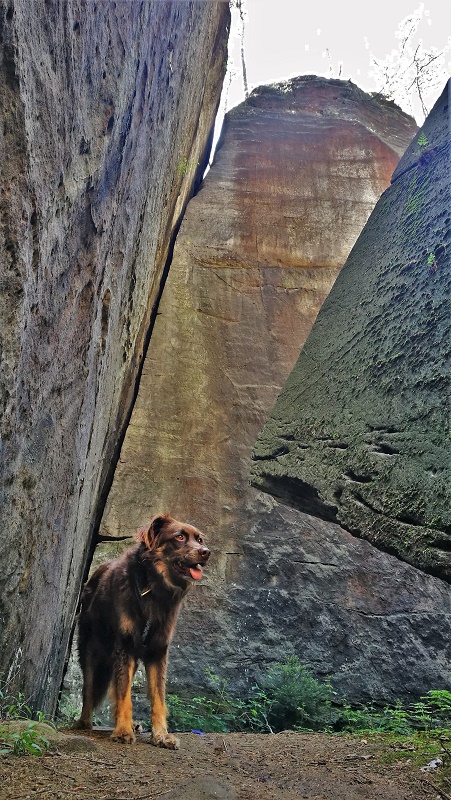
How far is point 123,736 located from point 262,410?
19.6 ft

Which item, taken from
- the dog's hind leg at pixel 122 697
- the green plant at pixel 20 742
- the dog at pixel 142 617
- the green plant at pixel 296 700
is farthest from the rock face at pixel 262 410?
the green plant at pixel 20 742

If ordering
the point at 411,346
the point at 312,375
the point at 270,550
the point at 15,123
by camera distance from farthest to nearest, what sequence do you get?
the point at 270,550
the point at 312,375
the point at 411,346
the point at 15,123

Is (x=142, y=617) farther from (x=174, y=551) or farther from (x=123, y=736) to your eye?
(x=123, y=736)

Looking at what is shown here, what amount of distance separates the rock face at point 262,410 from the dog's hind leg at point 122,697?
3050 mm

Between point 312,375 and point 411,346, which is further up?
point 411,346

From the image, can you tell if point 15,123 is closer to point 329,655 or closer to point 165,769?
point 165,769

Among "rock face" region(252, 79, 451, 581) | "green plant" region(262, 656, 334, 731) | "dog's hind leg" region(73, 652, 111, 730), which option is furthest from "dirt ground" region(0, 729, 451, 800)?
"green plant" region(262, 656, 334, 731)

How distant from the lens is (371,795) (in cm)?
313

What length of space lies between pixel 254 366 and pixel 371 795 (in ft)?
23.8

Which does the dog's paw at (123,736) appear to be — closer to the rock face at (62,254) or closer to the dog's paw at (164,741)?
the dog's paw at (164,741)

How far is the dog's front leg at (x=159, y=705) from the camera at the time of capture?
3.98 meters

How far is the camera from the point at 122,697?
4070 mm

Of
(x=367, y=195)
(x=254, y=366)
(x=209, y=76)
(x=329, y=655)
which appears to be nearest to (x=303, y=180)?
(x=367, y=195)

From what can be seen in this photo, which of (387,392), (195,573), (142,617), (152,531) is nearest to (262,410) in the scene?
(152,531)
